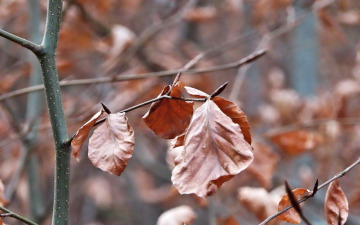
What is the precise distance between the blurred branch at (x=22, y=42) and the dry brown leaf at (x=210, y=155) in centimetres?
27

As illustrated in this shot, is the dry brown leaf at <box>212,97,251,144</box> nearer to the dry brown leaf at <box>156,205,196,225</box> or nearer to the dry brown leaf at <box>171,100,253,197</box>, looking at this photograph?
the dry brown leaf at <box>171,100,253,197</box>

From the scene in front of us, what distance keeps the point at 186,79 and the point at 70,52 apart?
65cm

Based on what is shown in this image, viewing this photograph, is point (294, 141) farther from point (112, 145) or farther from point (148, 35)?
point (112, 145)

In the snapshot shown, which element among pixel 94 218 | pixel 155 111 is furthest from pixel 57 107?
pixel 94 218

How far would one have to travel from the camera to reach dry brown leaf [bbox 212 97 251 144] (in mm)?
774

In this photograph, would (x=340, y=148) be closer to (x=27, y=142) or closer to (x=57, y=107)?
(x=27, y=142)

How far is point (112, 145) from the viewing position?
2.50 feet

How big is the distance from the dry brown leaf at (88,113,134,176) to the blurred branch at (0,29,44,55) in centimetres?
16

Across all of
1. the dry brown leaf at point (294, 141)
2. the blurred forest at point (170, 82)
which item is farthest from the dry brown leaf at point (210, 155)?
the dry brown leaf at point (294, 141)

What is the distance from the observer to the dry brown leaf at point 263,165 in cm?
183

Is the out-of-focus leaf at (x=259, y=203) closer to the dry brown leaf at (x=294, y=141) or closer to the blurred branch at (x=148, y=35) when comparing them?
the dry brown leaf at (x=294, y=141)

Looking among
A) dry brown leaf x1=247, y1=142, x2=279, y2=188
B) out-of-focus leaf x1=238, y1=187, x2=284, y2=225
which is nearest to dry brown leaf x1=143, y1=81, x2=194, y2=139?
out-of-focus leaf x1=238, y1=187, x2=284, y2=225

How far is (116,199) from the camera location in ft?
20.8

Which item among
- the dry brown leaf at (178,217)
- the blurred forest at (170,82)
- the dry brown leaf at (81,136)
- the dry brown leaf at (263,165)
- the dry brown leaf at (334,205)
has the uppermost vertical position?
the blurred forest at (170,82)
